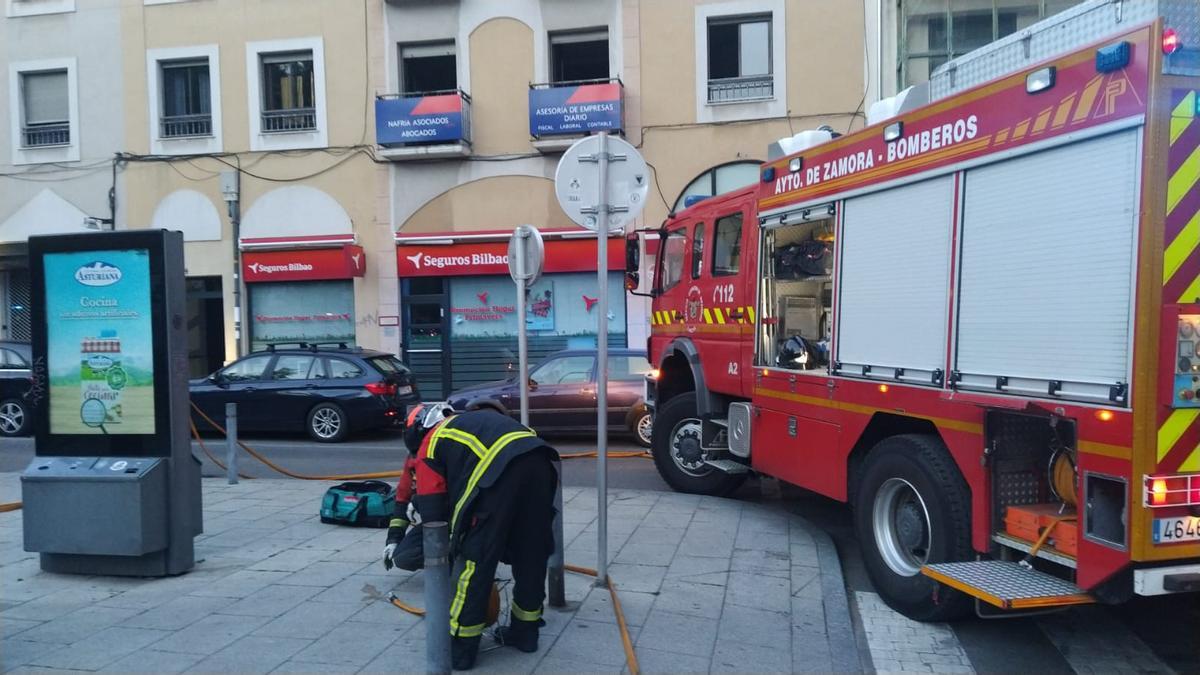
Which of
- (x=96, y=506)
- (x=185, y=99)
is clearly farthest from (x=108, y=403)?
(x=185, y=99)

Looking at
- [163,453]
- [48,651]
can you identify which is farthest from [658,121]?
[48,651]

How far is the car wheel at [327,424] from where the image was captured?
14117mm

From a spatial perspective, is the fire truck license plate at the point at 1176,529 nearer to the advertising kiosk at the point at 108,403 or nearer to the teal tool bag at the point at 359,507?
the teal tool bag at the point at 359,507

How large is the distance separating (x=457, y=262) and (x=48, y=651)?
1437 centimetres

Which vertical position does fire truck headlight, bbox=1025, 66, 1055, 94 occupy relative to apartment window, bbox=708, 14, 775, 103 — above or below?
below

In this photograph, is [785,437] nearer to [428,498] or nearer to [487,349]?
[428,498]

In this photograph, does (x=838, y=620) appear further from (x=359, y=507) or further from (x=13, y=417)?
(x=13, y=417)

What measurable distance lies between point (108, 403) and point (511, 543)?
3.18 meters

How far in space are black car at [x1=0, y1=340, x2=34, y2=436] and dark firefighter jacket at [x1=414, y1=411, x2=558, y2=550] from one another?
13.9 meters

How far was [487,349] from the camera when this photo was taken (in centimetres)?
1914

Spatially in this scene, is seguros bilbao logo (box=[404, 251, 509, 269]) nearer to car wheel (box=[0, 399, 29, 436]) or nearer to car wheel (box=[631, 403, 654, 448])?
car wheel (box=[631, 403, 654, 448])

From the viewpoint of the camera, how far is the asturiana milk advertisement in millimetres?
5914

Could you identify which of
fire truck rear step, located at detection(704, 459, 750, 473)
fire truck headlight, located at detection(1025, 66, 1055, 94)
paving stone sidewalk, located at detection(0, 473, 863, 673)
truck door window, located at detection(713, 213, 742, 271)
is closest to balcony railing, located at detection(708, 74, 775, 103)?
truck door window, located at detection(713, 213, 742, 271)

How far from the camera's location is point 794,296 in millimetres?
7500
